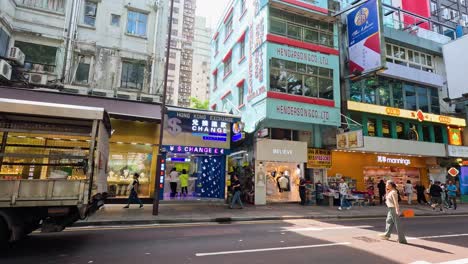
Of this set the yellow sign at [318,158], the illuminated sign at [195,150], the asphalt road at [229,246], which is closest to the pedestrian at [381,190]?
the yellow sign at [318,158]

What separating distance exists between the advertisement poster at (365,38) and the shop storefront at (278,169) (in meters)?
6.56

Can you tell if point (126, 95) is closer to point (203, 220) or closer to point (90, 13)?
point (90, 13)

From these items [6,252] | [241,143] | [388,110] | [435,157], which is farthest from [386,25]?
[6,252]

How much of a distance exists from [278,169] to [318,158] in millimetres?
2838

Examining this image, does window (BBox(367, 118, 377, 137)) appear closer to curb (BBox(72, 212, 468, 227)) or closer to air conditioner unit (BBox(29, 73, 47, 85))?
curb (BBox(72, 212, 468, 227))

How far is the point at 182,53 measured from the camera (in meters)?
72.8

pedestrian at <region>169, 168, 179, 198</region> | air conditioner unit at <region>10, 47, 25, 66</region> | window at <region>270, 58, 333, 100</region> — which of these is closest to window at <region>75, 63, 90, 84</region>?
air conditioner unit at <region>10, 47, 25, 66</region>

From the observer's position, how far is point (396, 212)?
7840mm

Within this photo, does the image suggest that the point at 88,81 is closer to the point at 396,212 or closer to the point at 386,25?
the point at 396,212

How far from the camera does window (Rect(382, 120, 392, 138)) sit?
2161 centimetres

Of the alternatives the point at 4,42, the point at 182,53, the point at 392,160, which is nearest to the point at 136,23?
the point at 4,42

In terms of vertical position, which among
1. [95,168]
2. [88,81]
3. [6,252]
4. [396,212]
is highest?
[88,81]

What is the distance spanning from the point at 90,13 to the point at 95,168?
13.7 metres

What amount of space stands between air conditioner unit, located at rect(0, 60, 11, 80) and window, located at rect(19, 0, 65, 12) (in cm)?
424
